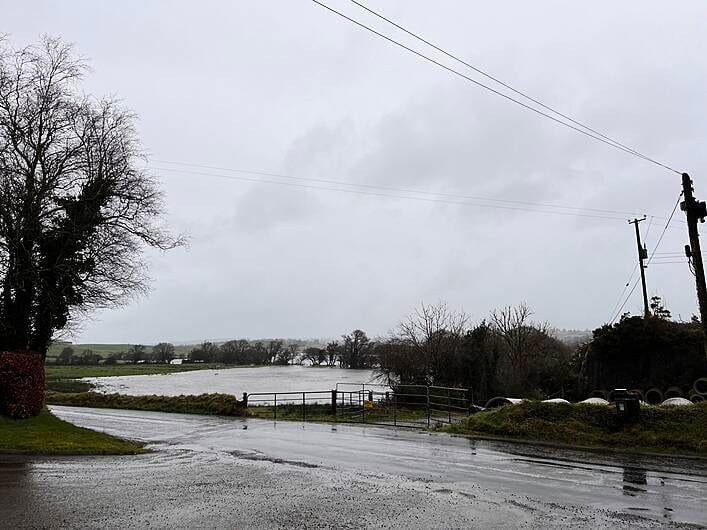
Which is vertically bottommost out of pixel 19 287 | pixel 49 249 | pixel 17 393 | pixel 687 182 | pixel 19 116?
pixel 17 393

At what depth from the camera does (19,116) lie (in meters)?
16.8

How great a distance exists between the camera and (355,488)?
8609 mm

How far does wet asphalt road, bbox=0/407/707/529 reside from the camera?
6.74m

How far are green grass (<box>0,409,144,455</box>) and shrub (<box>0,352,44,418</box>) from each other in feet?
0.94

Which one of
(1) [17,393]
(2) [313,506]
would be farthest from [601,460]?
(1) [17,393]

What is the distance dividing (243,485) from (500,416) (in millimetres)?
9656

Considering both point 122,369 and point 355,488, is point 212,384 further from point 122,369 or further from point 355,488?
point 355,488

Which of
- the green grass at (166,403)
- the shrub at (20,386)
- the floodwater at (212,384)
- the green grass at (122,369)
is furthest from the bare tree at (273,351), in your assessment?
the shrub at (20,386)

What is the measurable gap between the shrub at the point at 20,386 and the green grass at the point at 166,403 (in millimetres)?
10624

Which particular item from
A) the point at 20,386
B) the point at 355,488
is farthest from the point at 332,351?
the point at 355,488

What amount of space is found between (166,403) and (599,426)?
851 inches

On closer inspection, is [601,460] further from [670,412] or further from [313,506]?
[313,506]

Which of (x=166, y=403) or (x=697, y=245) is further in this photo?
(x=166, y=403)

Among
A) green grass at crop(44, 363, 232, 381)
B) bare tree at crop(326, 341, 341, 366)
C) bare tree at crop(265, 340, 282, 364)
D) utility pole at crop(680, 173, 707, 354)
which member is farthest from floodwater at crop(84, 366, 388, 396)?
bare tree at crop(265, 340, 282, 364)
